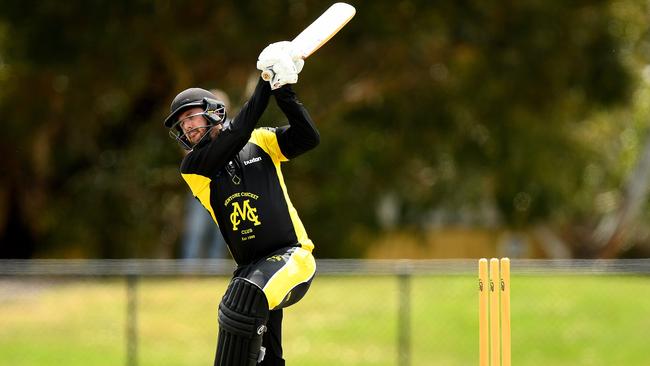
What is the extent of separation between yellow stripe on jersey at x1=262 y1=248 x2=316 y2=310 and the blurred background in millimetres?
5990

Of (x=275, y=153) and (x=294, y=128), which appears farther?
(x=275, y=153)

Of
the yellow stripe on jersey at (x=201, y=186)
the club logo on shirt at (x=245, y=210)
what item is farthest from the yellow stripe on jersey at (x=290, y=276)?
the yellow stripe on jersey at (x=201, y=186)

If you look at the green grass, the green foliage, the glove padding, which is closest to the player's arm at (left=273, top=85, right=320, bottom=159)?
the glove padding

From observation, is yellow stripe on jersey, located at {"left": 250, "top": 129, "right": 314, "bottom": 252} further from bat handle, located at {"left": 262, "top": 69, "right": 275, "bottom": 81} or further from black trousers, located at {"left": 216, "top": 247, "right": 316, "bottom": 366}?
bat handle, located at {"left": 262, "top": 69, "right": 275, "bottom": 81}

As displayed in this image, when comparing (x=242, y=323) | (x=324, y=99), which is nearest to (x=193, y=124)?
(x=242, y=323)

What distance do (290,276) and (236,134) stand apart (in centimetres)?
78

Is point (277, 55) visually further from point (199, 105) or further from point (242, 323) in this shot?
point (242, 323)

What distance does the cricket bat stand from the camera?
5.68 m

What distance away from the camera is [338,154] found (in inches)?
944

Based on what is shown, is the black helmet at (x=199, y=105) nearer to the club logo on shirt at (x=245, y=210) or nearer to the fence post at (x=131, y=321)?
the club logo on shirt at (x=245, y=210)

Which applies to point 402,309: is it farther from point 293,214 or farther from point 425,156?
point 425,156

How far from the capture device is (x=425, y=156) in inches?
1014

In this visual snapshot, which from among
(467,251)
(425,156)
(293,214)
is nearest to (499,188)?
(425,156)

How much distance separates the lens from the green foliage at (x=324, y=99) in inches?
779
